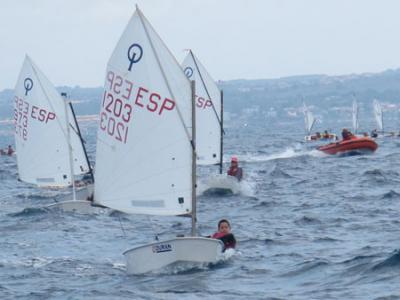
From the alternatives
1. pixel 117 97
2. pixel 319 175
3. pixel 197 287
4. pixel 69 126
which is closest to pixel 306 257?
pixel 197 287

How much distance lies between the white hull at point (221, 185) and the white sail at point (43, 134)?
4.48 meters

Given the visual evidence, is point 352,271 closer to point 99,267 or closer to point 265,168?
point 99,267

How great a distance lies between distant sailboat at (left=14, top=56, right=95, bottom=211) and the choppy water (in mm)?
1502

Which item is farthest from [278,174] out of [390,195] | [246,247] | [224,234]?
[224,234]

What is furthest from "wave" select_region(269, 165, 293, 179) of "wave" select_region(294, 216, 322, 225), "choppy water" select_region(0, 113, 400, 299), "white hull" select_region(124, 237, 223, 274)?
"white hull" select_region(124, 237, 223, 274)

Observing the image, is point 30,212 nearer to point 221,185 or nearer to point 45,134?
point 45,134

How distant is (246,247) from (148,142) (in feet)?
13.8

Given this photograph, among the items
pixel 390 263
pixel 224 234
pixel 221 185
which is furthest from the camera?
pixel 221 185

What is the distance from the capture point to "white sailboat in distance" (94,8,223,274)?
20.5m

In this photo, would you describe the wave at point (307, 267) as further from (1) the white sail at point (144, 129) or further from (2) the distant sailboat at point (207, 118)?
(2) the distant sailboat at point (207, 118)

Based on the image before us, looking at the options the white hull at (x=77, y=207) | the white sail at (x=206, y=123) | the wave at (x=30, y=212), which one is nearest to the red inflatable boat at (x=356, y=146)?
the white sail at (x=206, y=123)

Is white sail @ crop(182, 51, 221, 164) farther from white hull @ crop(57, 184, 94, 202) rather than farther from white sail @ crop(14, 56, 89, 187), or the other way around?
white hull @ crop(57, 184, 94, 202)

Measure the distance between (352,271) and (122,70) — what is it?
243 inches

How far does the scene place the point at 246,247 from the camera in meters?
24.2
